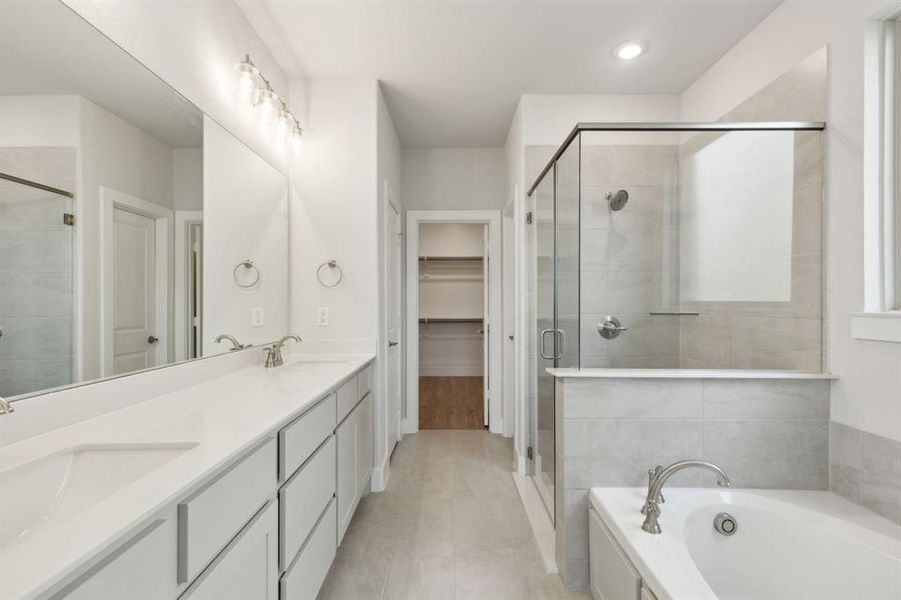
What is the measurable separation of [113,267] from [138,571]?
93 centimetres

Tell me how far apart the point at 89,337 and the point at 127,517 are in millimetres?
774

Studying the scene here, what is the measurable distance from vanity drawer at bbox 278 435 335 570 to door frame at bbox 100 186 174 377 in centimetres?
66

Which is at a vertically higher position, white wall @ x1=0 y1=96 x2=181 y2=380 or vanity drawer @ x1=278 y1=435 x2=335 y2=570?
white wall @ x1=0 y1=96 x2=181 y2=380

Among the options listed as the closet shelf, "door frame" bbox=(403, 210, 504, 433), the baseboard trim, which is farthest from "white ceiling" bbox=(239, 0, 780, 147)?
the closet shelf

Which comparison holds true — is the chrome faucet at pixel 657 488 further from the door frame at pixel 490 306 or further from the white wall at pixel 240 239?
the door frame at pixel 490 306

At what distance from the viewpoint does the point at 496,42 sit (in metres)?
2.23

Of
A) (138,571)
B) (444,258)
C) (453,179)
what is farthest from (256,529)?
(444,258)

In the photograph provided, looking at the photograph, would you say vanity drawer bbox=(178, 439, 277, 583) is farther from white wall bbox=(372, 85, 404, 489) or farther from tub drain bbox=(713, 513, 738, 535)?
tub drain bbox=(713, 513, 738, 535)

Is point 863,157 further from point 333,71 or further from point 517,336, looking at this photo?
point 333,71

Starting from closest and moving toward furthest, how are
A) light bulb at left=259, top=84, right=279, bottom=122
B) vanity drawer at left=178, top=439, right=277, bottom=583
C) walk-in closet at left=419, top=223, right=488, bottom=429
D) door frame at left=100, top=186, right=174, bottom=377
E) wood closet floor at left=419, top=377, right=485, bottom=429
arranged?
vanity drawer at left=178, top=439, right=277, bottom=583 < door frame at left=100, top=186, right=174, bottom=377 < light bulb at left=259, top=84, right=279, bottom=122 < wood closet floor at left=419, top=377, right=485, bottom=429 < walk-in closet at left=419, top=223, right=488, bottom=429

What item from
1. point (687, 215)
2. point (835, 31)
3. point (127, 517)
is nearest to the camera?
point (127, 517)

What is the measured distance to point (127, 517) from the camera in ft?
2.06

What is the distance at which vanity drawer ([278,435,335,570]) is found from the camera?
1.21 meters

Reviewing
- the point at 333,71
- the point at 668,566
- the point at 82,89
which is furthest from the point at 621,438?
the point at 333,71
